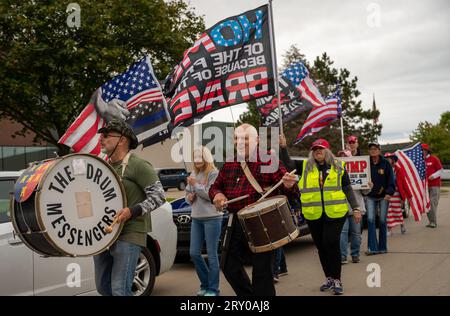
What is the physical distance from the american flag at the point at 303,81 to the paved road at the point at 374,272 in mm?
3279

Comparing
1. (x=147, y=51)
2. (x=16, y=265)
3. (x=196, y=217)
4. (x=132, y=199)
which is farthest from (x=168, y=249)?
(x=147, y=51)

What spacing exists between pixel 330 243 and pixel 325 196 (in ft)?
1.86

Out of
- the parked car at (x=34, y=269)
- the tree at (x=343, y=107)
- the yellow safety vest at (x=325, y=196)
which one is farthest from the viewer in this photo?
the tree at (x=343, y=107)

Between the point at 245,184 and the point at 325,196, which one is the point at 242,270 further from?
the point at 325,196

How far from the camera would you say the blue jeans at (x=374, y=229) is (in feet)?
31.6

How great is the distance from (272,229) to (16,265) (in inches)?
94.2

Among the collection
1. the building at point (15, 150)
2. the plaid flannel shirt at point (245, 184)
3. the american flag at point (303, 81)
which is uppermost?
the building at point (15, 150)

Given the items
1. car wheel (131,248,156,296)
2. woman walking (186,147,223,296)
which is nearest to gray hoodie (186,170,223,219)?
woman walking (186,147,223,296)

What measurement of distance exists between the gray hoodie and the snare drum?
6.06ft

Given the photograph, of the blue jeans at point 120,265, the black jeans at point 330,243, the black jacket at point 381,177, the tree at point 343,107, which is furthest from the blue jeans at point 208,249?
the tree at point 343,107

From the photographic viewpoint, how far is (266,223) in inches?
193

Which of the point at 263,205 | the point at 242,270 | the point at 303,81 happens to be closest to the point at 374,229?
the point at 303,81

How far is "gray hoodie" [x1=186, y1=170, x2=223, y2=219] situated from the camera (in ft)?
22.4

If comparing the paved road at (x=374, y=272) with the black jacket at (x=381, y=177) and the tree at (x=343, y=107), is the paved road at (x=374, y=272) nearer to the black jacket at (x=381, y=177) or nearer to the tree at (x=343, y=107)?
the black jacket at (x=381, y=177)
